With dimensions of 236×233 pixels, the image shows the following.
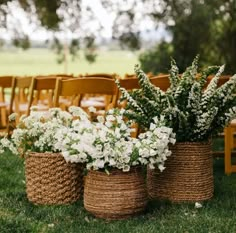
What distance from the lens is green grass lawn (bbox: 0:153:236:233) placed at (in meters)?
3.70

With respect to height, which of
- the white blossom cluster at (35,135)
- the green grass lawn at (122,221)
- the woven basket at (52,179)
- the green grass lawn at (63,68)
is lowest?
the green grass lawn at (63,68)

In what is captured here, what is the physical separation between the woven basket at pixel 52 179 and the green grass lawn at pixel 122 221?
0.07 metres

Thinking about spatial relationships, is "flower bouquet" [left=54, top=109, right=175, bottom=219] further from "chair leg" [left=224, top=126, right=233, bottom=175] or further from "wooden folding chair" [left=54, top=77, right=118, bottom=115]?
"chair leg" [left=224, top=126, right=233, bottom=175]

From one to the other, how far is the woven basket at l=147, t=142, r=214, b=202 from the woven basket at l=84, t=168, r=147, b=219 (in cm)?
37

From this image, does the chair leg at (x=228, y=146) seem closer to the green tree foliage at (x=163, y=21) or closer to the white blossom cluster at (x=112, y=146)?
the white blossom cluster at (x=112, y=146)

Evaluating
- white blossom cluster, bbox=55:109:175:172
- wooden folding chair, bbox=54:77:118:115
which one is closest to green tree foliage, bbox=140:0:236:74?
wooden folding chair, bbox=54:77:118:115

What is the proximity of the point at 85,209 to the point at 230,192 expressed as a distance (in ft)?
3.55

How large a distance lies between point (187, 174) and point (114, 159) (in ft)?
2.10

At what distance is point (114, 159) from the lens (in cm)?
380

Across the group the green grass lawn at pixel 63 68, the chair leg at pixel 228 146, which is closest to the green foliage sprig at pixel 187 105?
the chair leg at pixel 228 146

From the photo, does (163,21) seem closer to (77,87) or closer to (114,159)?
(77,87)

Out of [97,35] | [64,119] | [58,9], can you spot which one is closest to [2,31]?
[58,9]

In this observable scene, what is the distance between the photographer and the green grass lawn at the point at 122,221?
12.1 feet

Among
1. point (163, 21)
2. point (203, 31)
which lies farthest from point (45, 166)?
point (203, 31)
